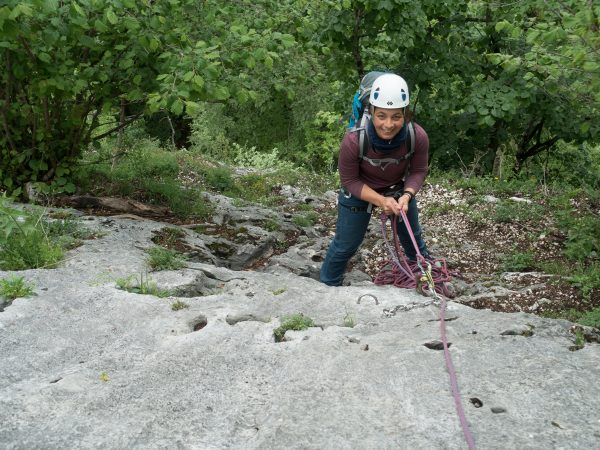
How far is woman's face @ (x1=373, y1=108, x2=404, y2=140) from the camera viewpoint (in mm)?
4848

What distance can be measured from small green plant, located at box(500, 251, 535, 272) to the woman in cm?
212

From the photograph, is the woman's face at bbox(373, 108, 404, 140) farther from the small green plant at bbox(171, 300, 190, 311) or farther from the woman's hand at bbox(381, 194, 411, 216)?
the small green plant at bbox(171, 300, 190, 311)

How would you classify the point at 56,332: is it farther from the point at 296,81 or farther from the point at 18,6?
the point at 296,81

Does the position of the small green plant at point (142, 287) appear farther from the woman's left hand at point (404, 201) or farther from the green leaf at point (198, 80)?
the woman's left hand at point (404, 201)

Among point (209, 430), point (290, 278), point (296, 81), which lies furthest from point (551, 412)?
point (296, 81)

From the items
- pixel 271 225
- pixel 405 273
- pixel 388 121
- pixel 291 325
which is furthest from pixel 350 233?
pixel 271 225

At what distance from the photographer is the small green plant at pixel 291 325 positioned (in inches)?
158

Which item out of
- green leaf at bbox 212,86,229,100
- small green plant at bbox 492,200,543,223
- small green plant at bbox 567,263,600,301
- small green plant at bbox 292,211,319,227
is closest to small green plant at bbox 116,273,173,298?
green leaf at bbox 212,86,229,100

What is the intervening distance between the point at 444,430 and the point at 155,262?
3.46 metres

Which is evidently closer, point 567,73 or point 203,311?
point 203,311

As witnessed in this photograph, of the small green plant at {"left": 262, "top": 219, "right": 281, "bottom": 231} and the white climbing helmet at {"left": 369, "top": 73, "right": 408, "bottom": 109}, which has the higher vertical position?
the white climbing helmet at {"left": 369, "top": 73, "right": 408, "bottom": 109}

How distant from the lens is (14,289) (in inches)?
179

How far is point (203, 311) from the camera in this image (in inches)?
174

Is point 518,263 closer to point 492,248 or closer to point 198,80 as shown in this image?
point 492,248
